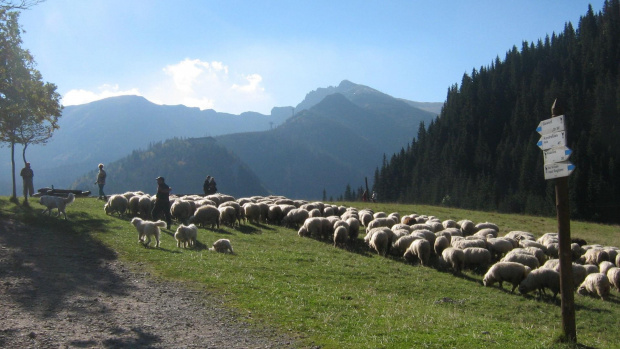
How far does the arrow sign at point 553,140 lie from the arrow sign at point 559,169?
15.7 inches

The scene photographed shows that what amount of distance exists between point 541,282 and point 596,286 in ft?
9.95

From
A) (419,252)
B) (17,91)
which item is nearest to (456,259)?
(419,252)

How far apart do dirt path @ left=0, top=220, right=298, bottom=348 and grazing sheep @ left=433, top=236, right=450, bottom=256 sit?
15114 mm

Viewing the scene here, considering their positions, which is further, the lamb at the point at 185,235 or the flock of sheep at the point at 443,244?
the lamb at the point at 185,235

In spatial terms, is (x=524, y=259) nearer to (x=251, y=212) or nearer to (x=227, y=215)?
(x=227, y=215)

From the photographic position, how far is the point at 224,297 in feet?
38.6

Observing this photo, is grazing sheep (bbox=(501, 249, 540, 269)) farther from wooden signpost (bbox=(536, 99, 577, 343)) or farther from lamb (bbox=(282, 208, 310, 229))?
lamb (bbox=(282, 208, 310, 229))

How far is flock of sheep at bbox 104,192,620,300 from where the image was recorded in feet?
60.9

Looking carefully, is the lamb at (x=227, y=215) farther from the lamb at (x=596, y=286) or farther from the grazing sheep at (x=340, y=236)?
the lamb at (x=596, y=286)

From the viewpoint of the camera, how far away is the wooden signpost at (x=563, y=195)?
9.95m

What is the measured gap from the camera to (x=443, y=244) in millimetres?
24000

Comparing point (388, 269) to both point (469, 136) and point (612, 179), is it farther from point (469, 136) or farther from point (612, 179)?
point (469, 136)

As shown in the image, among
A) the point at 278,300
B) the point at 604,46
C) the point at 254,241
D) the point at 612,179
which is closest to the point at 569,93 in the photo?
the point at 604,46

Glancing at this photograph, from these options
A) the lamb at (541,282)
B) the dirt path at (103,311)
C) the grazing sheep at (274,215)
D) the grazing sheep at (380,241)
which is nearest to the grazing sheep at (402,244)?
the grazing sheep at (380,241)
